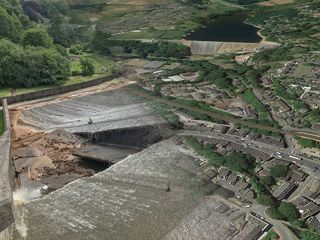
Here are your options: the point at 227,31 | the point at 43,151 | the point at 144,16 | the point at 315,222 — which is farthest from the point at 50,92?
the point at 144,16

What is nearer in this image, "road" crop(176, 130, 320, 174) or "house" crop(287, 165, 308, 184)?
"house" crop(287, 165, 308, 184)

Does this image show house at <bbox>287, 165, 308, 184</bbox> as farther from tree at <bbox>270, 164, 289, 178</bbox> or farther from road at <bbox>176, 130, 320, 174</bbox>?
Result: road at <bbox>176, 130, 320, 174</bbox>

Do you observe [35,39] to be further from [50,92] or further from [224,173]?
[224,173]

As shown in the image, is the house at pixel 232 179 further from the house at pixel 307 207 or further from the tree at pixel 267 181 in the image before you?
the house at pixel 307 207

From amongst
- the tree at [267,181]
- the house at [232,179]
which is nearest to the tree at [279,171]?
the tree at [267,181]

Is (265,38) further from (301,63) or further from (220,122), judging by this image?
(220,122)

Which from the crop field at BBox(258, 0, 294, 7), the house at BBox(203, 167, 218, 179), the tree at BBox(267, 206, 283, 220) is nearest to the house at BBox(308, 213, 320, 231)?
the tree at BBox(267, 206, 283, 220)
